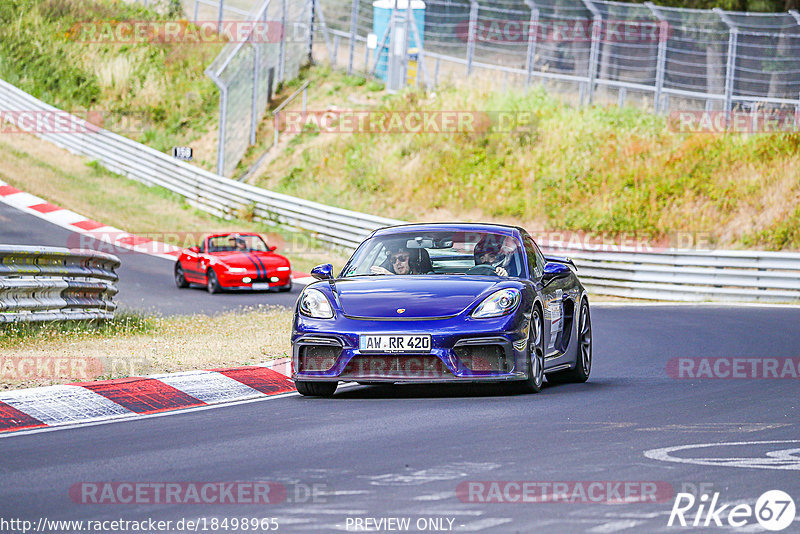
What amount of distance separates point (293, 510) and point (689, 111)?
27917 millimetres

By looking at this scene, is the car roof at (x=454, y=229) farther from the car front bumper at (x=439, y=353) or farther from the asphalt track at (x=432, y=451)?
the car front bumper at (x=439, y=353)

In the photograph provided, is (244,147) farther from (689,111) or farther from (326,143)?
(689,111)

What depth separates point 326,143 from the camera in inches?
1475

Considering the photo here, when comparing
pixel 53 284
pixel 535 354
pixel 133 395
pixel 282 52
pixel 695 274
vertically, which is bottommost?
pixel 695 274

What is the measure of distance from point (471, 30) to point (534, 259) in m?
24.6

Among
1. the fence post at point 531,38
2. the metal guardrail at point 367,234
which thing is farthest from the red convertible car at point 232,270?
the fence post at point 531,38

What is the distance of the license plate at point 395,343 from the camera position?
889cm

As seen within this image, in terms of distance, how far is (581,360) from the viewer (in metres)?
10.8

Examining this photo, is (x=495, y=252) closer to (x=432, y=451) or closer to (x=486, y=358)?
(x=486, y=358)

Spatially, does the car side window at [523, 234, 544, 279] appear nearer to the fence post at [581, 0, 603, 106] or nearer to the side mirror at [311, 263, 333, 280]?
the side mirror at [311, 263, 333, 280]

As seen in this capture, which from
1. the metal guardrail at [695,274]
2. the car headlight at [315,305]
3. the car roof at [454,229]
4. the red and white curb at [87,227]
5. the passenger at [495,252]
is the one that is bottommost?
the red and white curb at [87,227]

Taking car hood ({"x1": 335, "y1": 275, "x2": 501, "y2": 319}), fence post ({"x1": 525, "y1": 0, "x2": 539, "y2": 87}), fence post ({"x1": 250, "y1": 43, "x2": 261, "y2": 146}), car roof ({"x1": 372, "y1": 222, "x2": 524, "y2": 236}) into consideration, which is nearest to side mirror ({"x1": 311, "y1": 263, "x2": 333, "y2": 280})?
car hood ({"x1": 335, "y1": 275, "x2": 501, "y2": 319})

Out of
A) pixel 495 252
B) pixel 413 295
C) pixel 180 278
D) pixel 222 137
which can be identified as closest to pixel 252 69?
pixel 222 137

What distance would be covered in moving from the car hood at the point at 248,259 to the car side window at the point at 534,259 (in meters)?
13.1
